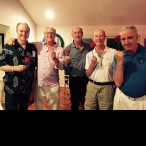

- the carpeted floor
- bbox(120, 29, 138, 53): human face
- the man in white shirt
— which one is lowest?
the carpeted floor

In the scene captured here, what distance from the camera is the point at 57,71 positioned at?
1.25 metres

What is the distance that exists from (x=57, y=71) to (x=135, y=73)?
474 millimetres

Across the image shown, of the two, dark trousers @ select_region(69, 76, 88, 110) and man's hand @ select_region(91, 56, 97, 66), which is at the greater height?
man's hand @ select_region(91, 56, 97, 66)

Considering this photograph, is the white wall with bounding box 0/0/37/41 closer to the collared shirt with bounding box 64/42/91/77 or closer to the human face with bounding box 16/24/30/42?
the human face with bounding box 16/24/30/42

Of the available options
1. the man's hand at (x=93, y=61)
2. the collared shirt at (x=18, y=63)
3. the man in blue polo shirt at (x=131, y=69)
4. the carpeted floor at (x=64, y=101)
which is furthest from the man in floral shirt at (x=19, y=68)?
the man in blue polo shirt at (x=131, y=69)

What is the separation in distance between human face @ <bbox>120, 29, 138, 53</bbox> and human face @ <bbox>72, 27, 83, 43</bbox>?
12.6 inches

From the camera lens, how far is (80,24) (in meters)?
1.29

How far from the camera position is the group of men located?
44.4 inches

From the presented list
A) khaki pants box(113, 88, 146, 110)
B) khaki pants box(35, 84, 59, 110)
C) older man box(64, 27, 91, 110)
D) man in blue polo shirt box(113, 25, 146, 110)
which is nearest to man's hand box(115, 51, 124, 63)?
man in blue polo shirt box(113, 25, 146, 110)

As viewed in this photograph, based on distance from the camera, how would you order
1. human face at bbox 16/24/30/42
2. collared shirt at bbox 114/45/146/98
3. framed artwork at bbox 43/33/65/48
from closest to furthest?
1. collared shirt at bbox 114/45/146/98
2. human face at bbox 16/24/30/42
3. framed artwork at bbox 43/33/65/48

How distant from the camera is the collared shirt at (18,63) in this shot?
113cm

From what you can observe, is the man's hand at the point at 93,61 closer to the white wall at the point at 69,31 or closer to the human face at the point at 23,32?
the white wall at the point at 69,31

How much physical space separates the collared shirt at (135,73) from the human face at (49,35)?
1.34 feet
